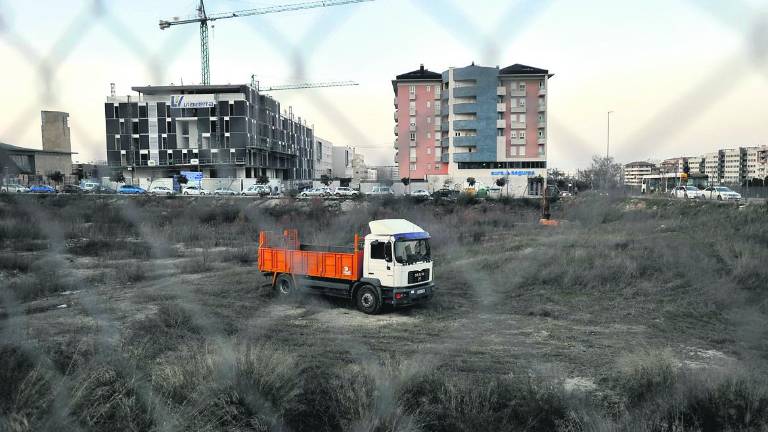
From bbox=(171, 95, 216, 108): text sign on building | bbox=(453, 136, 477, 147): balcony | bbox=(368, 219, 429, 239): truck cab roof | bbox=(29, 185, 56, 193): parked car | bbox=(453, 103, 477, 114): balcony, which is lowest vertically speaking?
bbox=(368, 219, 429, 239): truck cab roof

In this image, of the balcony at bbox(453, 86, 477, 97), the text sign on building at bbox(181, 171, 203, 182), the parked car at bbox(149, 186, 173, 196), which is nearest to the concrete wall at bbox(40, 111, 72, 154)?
the text sign on building at bbox(181, 171, 203, 182)

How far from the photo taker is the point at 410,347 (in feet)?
13.7

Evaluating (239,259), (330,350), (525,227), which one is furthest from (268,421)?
(525,227)

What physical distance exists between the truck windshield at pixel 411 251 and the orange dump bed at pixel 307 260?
514 mm

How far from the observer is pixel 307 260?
6051 mm

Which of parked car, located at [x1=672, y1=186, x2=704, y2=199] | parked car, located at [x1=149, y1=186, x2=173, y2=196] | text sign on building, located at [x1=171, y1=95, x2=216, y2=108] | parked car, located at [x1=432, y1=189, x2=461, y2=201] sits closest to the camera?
text sign on building, located at [x1=171, y1=95, x2=216, y2=108]

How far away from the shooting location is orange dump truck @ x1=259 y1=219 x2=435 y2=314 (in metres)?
5.38

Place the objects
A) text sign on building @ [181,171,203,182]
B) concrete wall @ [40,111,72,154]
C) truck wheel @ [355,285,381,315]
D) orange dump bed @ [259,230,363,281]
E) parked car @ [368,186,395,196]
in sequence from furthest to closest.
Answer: orange dump bed @ [259,230,363,281]
truck wheel @ [355,285,381,315]
parked car @ [368,186,395,196]
text sign on building @ [181,171,203,182]
concrete wall @ [40,111,72,154]

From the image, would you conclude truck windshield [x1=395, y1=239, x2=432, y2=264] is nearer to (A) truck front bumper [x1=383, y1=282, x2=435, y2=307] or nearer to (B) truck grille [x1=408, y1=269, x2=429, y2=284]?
(B) truck grille [x1=408, y1=269, x2=429, y2=284]

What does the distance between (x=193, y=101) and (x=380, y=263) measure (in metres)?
3.76

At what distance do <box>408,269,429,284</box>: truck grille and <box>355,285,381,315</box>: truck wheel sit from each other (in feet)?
1.37

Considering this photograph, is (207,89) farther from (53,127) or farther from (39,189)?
(39,189)

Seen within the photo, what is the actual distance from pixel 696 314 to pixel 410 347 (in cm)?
332

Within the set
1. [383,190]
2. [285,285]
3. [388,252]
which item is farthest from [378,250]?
[383,190]
